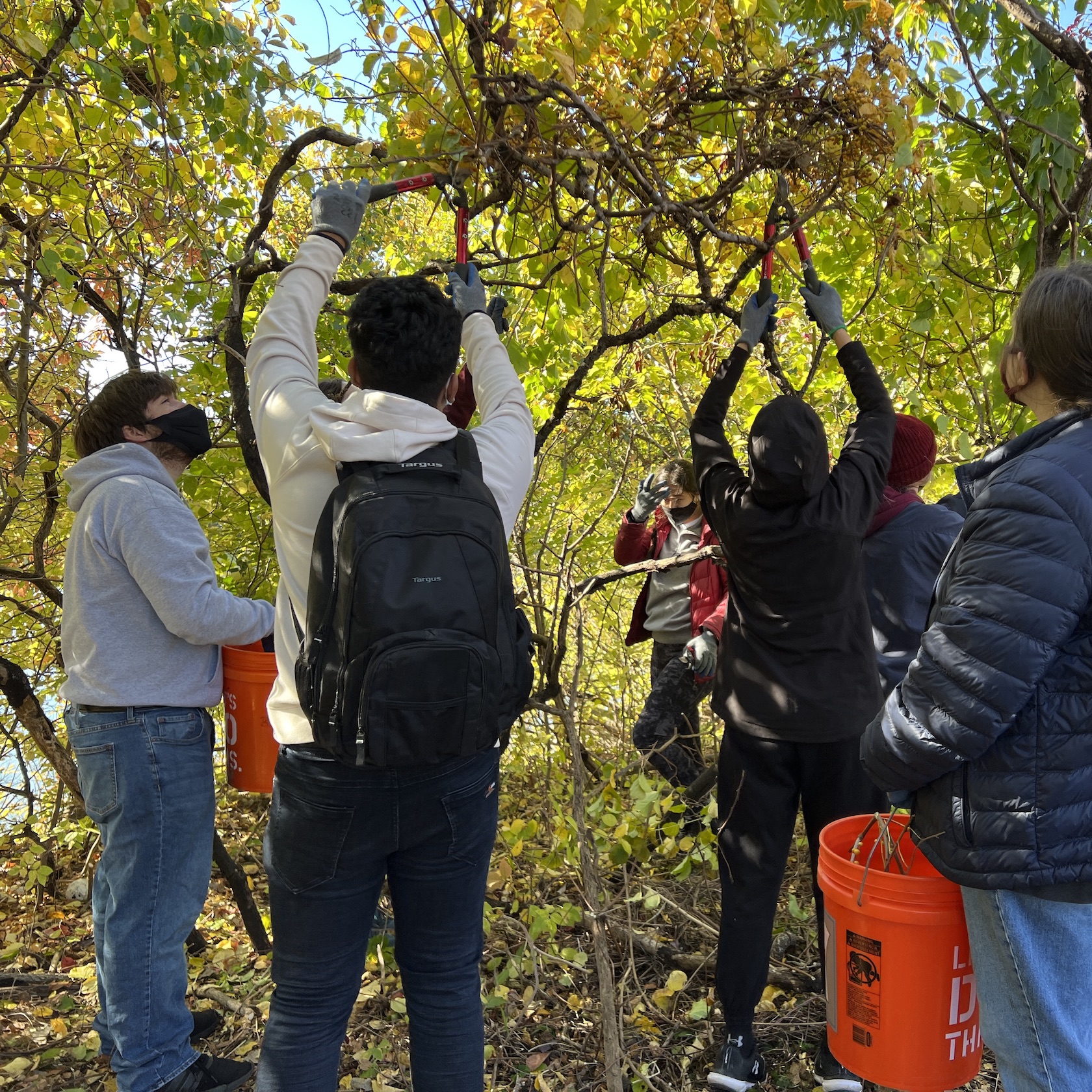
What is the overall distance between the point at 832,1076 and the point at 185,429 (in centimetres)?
245

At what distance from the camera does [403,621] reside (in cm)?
156

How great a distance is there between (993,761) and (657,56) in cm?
194

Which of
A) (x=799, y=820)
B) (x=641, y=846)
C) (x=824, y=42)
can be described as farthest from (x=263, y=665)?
(x=799, y=820)

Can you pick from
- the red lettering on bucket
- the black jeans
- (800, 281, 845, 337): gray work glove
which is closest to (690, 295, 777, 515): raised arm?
(800, 281, 845, 337): gray work glove

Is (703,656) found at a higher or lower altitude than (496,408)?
lower

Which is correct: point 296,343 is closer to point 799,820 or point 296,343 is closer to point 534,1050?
point 534,1050

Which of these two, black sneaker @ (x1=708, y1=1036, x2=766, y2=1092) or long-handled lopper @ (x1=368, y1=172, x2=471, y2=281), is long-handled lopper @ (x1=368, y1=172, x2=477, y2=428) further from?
black sneaker @ (x1=708, y1=1036, x2=766, y2=1092)

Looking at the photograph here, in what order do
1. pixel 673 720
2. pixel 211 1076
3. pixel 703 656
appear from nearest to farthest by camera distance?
pixel 211 1076 → pixel 703 656 → pixel 673 720

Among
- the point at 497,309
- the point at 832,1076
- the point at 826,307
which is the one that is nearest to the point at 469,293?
the point at 497,309

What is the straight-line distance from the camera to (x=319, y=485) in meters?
1.71

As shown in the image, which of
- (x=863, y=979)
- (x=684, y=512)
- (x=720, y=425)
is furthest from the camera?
(x=684, y=512)

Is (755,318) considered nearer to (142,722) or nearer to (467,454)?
(467,454)

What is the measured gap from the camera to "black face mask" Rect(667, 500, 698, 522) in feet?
13.7

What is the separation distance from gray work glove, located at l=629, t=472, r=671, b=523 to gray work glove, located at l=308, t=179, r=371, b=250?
7.38 ft
